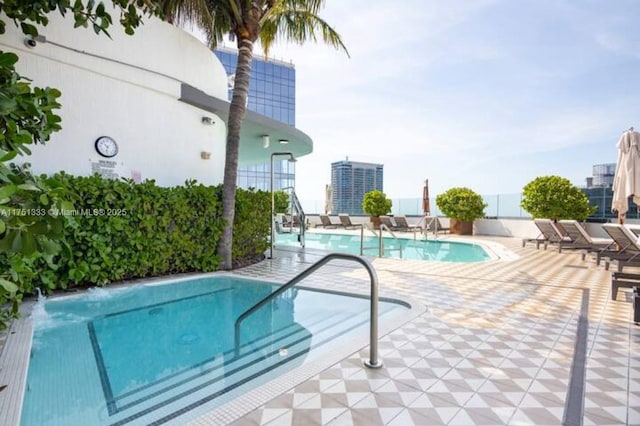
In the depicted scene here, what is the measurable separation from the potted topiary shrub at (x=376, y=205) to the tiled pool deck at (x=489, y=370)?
44.7 ft

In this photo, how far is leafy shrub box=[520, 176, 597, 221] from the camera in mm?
12867

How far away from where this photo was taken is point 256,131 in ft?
33.3

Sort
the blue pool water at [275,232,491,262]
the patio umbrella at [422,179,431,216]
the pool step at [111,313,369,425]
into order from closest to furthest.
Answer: the pool step at [111,313,369,425], the blue pool water at [275,232,491,262], the patio umbrella at [422,179,431,216]

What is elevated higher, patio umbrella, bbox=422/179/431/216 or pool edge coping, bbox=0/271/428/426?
patio umbrella, bbox=422/179/431/216

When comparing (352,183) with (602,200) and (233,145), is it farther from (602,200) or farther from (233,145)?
(233,145)

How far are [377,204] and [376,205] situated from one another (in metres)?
0.08

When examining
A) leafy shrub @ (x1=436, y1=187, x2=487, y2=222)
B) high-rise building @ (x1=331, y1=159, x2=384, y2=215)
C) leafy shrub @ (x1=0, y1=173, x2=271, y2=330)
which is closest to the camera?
leafy shrub @ (x1=0, y1=173, x2=271, y2=330)

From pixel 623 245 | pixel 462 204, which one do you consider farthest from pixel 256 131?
pixel 462 204

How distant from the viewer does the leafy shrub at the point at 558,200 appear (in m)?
12.9

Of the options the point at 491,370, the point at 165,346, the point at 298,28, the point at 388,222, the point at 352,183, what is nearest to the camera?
the point at 491,370

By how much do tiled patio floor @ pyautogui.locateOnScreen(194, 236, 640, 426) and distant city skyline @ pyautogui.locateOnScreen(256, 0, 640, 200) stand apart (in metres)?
7.44

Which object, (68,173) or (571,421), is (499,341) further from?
(68,173)

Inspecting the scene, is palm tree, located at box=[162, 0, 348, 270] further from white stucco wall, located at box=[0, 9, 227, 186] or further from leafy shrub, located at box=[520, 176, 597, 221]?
leafy shrub, located at box=[520, 176, 597, 221]

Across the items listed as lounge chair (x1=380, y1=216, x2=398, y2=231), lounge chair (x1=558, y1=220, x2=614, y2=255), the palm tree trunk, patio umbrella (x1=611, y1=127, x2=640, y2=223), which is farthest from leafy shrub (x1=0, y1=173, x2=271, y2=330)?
lounge chair (x1=380, y1=216, x2=398, y2=231)
